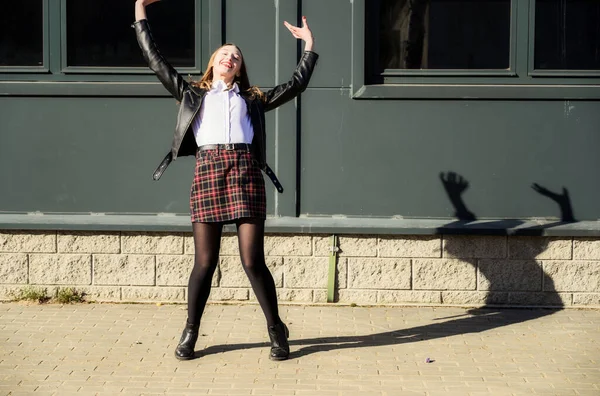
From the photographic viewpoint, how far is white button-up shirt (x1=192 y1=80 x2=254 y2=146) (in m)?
6.38

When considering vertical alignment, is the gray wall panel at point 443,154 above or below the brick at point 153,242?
above

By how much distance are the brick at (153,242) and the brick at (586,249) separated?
3.04m

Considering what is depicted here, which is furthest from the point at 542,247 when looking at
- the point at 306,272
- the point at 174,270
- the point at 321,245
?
the point at 174,270

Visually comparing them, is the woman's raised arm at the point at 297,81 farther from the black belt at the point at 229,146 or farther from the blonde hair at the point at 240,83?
the black belt at the point at 229,146

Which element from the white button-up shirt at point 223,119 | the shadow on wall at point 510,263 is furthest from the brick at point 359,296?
the white button-up shirt at point 223,119

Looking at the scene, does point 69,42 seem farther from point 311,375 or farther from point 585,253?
point 585,253

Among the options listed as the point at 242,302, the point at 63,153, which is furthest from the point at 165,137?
the point at 242,302

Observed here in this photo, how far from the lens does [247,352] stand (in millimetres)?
6695

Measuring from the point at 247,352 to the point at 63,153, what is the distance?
2.54 metres

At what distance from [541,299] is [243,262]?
9.08 ft

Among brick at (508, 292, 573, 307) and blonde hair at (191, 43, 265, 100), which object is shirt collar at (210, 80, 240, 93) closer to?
blonde hair at (191, 43, 265, 100)

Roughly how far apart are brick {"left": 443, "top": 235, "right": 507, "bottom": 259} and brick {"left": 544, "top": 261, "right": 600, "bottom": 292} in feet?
1.25

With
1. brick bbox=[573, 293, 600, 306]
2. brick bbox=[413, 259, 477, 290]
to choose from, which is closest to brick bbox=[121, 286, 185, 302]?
brick bbox=[413, 259, 477, 290]

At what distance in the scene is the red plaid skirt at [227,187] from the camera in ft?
20.8
